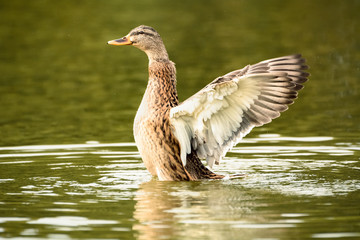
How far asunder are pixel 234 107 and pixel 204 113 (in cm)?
40

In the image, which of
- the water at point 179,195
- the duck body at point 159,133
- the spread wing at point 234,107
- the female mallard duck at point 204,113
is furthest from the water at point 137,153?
the spread wing at point 234,107

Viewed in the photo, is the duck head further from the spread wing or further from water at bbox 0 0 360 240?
water at bbox 0 0 360 240

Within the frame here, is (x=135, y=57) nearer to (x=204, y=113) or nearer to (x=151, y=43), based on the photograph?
(x=151, y=43)

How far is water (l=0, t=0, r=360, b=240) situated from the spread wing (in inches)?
21.6

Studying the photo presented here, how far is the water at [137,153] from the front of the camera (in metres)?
9.03

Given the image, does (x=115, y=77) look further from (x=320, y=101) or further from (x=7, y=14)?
(x=7, y=14)

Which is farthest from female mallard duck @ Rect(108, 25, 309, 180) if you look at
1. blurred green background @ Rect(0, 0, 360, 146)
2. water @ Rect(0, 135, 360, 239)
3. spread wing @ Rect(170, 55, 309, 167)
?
blurred green background @ Rect(0, 0, 360, 146)

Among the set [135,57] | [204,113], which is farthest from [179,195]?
[135,57]

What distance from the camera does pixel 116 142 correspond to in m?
14.5

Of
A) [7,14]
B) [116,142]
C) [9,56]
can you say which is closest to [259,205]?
[116,142]

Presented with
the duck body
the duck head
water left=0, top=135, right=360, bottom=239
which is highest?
the duck head

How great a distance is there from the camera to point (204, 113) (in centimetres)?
1077

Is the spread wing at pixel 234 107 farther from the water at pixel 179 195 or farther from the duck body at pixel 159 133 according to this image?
the water at pixel 179 195

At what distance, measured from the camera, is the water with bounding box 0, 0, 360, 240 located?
9.03 meters
